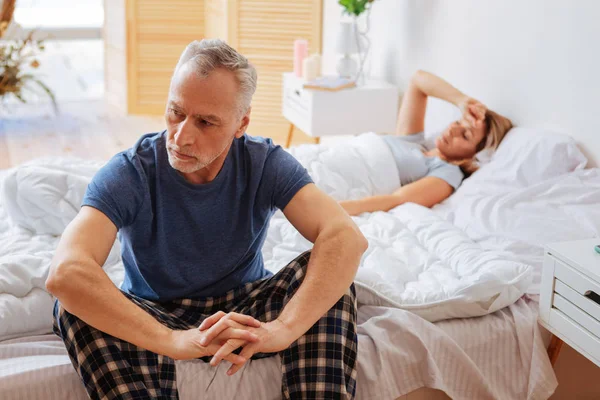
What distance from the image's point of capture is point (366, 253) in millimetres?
2115

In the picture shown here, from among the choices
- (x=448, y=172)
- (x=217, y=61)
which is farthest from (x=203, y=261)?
(x=448, y=172)

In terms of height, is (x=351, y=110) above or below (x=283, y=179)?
below

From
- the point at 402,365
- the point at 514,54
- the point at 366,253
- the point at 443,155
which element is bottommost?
the point at 402,365

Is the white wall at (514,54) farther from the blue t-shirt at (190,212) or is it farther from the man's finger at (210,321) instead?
the man's finger at (210,321)

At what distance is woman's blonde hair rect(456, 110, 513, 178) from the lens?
8.77ft

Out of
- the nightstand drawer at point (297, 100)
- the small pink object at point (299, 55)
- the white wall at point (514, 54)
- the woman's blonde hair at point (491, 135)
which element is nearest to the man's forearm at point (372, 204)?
the woman's blonde hair at point (491, 135)

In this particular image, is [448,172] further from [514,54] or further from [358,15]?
[358,15]

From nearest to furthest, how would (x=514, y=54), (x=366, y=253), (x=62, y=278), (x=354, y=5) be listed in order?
(x=62, y=278)
(x=366, y=253)
(x=514, y=54)
(x=354, y=5)

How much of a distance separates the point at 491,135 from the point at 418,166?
274 millimetres

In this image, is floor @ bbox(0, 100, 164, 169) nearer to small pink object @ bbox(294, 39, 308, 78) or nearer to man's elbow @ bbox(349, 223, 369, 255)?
small pink object @ bbox(294, 39, 308, 78)

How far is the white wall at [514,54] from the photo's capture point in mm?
2428

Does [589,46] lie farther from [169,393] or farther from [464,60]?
[169,393]

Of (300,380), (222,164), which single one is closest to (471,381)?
(300,380)

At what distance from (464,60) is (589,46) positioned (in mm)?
725
